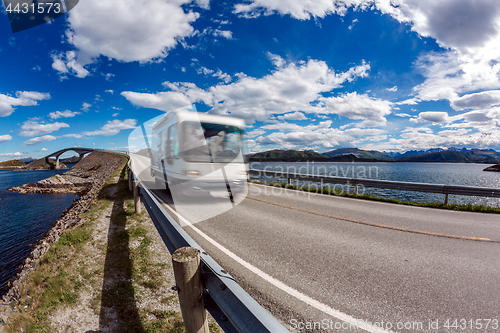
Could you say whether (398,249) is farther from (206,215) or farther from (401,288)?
(206,215)

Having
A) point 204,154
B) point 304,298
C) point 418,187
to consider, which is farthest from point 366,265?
point 418,187

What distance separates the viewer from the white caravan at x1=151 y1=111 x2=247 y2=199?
8.01 meters

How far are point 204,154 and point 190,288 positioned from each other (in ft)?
22.0

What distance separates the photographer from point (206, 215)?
7.07 metres

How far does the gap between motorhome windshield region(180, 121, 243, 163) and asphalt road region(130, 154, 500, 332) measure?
212cm

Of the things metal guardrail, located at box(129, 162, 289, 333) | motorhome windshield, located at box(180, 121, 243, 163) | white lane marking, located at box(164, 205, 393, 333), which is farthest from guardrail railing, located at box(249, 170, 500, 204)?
metal guardrail, located at box(129, 162, 289, 333)

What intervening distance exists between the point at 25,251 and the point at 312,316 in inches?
406

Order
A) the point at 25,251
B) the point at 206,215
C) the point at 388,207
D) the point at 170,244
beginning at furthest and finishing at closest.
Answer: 1. the point at 388,207
2. the point at 25,251
3. the point at 206,215
4. the point at 170,244

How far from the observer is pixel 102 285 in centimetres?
336

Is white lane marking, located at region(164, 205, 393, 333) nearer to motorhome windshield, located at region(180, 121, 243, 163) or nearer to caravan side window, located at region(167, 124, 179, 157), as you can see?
motorhome windshield, located at region(180, 121, 243, 163)

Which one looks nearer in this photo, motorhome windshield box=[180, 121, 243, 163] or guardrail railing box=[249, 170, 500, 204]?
motorhome windshield box=[180, 121, 243, 163]

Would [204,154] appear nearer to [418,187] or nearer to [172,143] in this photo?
[172,143]

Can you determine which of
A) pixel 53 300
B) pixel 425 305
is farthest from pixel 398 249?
pixel 53 300

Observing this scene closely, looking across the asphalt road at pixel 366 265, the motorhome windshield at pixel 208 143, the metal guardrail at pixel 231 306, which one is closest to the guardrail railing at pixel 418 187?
the asphalt road at pixel 366 265
